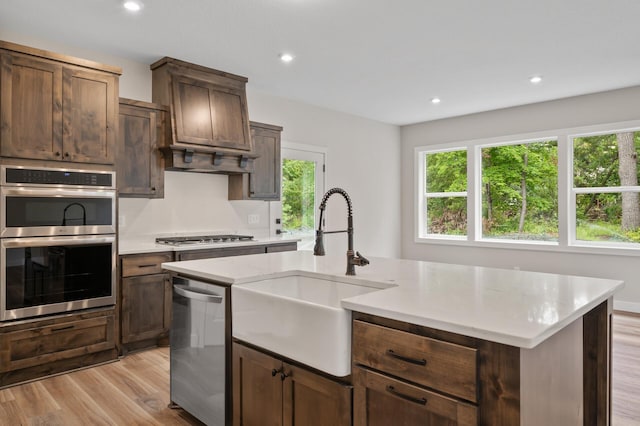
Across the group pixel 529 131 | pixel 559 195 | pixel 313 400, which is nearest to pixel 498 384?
pixel 313 400

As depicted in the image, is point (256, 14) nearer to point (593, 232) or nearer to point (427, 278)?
point (427, 278)

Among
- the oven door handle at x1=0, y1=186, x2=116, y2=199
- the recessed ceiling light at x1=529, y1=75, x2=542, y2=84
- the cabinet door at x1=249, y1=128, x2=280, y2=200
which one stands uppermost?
the recessed ceiling light at x1=529, y1=75, x2=542, y2=84

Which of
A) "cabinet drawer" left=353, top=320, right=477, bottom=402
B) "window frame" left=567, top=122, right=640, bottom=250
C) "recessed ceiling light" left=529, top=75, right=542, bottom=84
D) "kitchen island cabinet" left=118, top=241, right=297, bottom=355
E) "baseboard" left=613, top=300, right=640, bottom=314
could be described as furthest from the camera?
"window frame" left=567, top=122, right=640, bottom=250

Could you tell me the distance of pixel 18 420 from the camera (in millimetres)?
2426

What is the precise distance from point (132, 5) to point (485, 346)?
3077 millimetres

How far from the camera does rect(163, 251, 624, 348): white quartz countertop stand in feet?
3.98

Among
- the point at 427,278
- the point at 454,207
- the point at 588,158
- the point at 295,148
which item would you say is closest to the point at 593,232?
the point at 588,158

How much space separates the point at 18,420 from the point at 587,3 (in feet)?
14.8

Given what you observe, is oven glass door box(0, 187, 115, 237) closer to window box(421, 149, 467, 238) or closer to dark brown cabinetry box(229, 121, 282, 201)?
dark brown cabinetry box(229, 121, 282, 201)

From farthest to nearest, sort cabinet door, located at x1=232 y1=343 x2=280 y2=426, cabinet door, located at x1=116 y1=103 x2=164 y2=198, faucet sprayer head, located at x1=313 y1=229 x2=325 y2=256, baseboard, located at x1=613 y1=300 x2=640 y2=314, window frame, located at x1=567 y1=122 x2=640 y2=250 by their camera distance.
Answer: window frame, located at x1=567 y1=122 x2=640 y2=250
baseboard, located at x1=613 y1=300 x2=640 y2=314
cabinet door, located at x1=116 y1=103 x2=164 y2=198
faucet sprayer head, located at x1=313 y1=229 x2=325 y2=256
cabinet door, located at x1=232 y1=343 x2=280 y2=426

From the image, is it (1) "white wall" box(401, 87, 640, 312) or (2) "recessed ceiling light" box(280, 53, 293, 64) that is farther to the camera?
(1) "white wall" box(401, 87, 640, 312)

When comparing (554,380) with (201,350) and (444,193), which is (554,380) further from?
(444,193)

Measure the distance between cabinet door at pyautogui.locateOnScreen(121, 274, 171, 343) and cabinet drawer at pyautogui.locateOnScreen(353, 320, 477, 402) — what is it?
2608 millimetres

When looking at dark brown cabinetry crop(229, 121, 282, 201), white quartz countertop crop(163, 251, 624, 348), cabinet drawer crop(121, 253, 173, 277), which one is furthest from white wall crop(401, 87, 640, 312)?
cabinet drawer crop(121, 253, 173, 277)
